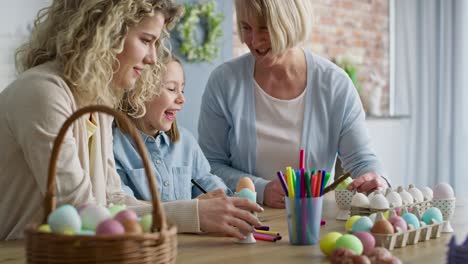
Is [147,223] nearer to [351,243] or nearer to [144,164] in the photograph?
[144,164]

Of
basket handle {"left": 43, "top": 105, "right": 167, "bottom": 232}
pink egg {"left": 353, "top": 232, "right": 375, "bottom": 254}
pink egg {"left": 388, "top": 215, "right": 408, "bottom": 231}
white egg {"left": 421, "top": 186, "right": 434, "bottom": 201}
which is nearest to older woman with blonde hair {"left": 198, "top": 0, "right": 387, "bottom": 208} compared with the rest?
white egg {"left": 421, "top": 186, "right": 434, "bottom": 201}

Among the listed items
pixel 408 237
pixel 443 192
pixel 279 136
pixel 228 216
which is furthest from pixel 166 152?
pixel 408 237

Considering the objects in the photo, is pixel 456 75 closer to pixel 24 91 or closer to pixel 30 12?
pixel 30 12

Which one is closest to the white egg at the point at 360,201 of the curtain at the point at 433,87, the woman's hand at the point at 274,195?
the woman's hand at the point at 274,195

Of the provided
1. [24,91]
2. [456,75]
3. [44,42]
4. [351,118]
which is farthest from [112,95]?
[456,75]

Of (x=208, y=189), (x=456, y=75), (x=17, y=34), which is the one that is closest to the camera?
(x=208, y=189)

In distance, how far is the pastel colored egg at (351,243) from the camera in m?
1.36

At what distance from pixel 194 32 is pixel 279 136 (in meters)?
1.96

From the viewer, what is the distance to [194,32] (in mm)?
4293

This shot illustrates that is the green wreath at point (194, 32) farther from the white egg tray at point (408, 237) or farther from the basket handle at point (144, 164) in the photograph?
the basket handle at point (144, 164)

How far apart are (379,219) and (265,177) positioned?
3.29 ft

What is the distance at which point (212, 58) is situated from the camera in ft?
14.4

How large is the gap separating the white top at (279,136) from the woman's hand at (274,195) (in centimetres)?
25

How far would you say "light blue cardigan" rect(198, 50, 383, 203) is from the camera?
8.07ft
